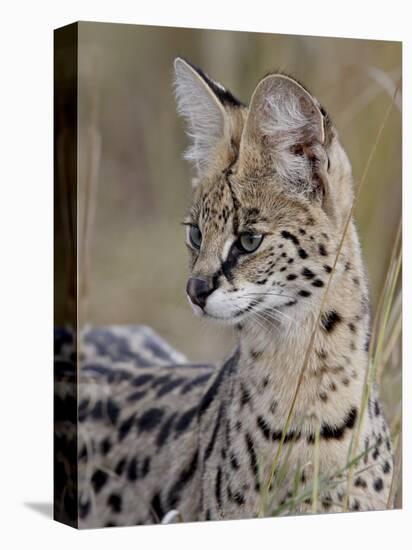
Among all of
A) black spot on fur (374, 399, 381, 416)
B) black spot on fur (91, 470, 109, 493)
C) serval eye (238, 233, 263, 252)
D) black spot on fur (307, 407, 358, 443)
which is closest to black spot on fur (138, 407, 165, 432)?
black spot on fur (91, 470, 109, 493)

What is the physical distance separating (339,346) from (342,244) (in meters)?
0.40

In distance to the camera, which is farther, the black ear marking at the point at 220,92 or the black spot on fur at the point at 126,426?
the black spot on fur at the point at 126,426

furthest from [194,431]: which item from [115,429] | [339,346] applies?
[339,346]

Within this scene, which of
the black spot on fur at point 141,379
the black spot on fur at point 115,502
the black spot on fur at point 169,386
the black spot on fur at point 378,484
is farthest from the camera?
the black spot on fur at point 141,379

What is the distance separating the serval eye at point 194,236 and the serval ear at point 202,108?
29 cm

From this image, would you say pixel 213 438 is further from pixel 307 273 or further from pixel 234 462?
pixel 307 273

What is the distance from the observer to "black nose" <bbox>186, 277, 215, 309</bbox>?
16.8 feet

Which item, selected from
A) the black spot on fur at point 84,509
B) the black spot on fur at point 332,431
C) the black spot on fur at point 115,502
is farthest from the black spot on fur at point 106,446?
the black spot on fur at point 332,431

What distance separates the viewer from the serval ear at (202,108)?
18.0ft

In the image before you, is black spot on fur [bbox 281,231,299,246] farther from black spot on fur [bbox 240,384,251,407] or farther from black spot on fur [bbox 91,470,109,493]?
black spot on fur [bbox 91,470,109,493]

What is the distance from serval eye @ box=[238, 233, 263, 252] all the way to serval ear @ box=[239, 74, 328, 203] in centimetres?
26

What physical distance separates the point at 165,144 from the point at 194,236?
146 centimetres

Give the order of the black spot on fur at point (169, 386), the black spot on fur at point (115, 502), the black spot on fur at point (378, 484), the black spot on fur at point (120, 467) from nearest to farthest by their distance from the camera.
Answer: the black spot on fur at point (378, 484), the black spot on fur at point (115, 502), the black spot on fur at point (120, 467), the black spot on fur at point (169, 386)

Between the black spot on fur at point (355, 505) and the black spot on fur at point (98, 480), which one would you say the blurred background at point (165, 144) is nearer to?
the black spot on fur at point (98, 480)
